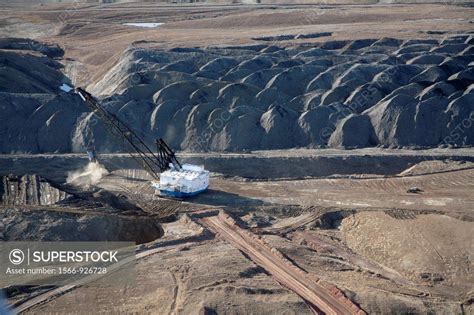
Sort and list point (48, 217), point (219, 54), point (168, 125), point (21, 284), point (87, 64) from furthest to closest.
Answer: point (87, 64) → point (219, 54) → point (168, 125) → point (48, 217) → point (21, 284)

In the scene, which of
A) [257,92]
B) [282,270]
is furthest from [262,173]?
[282,270]

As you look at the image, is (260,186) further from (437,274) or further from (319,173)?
(437,274)

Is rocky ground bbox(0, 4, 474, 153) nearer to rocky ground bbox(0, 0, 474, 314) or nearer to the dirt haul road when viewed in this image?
rocky ground bbox(0, 0, 474, 314)

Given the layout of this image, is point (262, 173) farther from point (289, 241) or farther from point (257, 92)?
point (257, 92)

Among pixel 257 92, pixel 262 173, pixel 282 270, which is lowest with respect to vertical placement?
pixel 282 270

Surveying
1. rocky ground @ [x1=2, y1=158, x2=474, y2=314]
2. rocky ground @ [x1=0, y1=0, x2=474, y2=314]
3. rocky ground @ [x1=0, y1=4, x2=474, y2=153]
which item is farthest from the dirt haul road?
rocky ground @ [x1=0, y1=4, x2=474, y2=153]

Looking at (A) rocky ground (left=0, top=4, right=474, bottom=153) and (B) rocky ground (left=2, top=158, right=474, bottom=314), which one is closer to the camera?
(B) rocky ground (left=2, top=158, right=474, bottom=314)

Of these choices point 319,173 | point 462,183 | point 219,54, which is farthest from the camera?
point 219,54

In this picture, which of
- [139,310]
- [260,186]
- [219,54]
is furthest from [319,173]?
[219,54]
